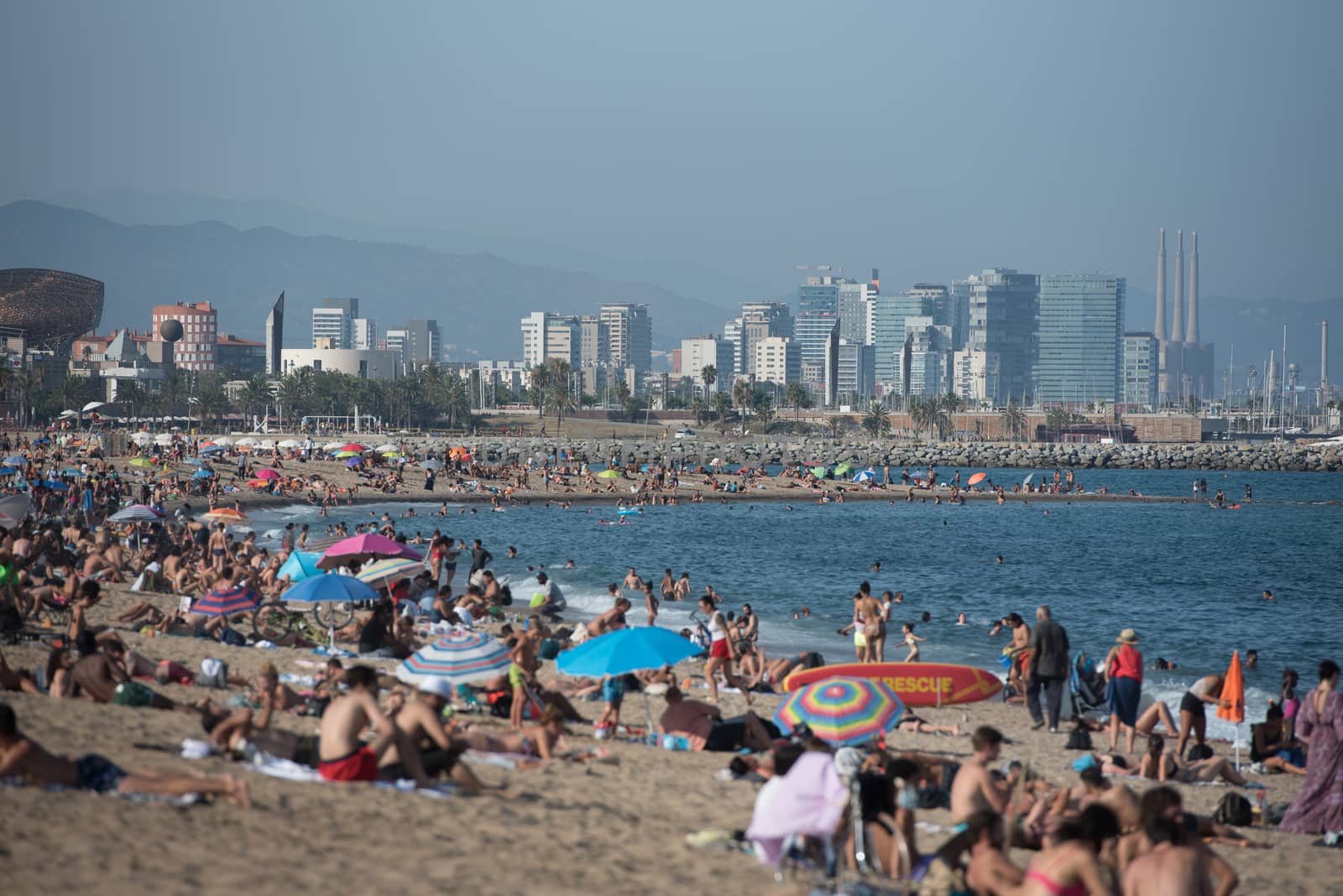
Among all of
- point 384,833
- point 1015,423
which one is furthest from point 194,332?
point 384,833

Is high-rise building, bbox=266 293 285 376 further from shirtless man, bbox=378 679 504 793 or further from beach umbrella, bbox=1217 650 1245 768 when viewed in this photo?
shirtless man, bbox=378 679 504 793

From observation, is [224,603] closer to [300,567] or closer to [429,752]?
[300,567]

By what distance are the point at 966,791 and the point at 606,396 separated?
16703 centimetres

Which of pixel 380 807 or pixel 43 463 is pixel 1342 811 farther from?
pixel 43 463

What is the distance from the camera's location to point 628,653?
12109mm

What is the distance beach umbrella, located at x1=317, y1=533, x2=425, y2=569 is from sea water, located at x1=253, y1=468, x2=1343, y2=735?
536 cm

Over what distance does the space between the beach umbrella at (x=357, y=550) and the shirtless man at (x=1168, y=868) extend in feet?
49.8

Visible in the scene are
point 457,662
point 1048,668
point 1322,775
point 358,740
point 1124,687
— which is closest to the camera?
point 358,740

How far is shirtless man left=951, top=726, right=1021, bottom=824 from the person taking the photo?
28.5ft

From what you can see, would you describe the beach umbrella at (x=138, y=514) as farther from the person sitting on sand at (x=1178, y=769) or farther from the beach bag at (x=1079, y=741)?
the person sitting on sand at (x=1178, y=769)

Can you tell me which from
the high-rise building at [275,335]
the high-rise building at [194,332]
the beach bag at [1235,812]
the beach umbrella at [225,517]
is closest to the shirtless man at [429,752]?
the beach bag at [1235,812]

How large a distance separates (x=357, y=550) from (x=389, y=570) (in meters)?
0.80

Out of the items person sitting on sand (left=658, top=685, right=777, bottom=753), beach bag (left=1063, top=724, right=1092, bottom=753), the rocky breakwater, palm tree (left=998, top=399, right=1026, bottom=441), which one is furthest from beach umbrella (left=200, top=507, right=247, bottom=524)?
palm tree (left=998, top=399, right=1026, bottom=441)

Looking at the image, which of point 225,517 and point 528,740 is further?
point 225,517
